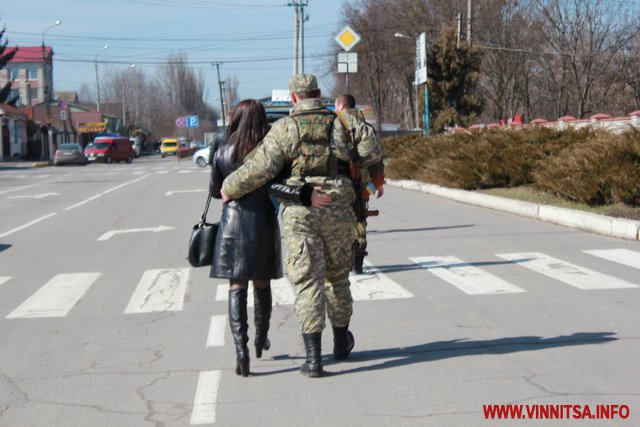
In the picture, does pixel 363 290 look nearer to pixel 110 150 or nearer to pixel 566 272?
pixel 566 272

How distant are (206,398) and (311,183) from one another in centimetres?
145

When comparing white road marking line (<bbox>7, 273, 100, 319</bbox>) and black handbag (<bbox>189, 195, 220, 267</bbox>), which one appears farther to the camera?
white road marking line (<bbox>7, 273, 100, 319</bbox>)

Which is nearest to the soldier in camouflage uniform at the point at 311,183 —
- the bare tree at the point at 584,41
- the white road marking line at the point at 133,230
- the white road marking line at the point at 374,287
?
the white road marking line at the point at 374,287

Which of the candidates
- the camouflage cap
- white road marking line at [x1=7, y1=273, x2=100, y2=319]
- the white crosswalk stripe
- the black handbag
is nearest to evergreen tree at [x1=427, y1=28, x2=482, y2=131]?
the white crosswalk stripe

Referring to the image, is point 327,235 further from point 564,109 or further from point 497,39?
point 564,109

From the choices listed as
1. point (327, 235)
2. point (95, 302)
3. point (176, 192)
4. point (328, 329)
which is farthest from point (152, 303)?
point (176, 192)

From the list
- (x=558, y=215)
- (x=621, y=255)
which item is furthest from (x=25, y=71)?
(x=621, y=255)

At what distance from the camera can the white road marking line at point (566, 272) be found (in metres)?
8.66

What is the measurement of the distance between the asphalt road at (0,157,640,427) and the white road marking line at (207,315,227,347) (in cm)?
3

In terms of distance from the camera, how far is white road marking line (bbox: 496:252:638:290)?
8.66 meters

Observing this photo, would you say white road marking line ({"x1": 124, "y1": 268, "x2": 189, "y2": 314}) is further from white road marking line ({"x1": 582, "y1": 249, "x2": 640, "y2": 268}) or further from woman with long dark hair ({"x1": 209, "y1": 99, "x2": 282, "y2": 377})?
white road marking line ({"x1": 582, "y1": 249, "x2": 640, "y2": 268})

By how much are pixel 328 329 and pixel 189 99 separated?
134599mm

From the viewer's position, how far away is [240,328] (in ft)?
18.6

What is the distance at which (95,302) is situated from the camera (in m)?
8.49
